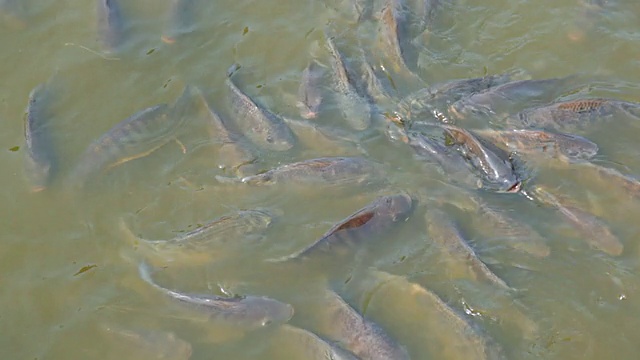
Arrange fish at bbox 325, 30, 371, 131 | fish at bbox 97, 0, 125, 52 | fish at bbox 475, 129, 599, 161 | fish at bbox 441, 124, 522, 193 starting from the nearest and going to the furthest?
fish at bbox 441, 124, 522, 193 < fish at bbox 475, 129, 599, 161 < fish at bbox 325, 30, 371, 131 < fish at bbox 97, 0, 125, 52

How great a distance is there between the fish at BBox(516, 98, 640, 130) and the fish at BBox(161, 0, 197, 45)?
142 inches

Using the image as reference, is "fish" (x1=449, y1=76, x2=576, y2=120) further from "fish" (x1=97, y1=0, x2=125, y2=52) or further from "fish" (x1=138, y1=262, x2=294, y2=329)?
"fish" (x1=97, y1=0, x2=125, y2=52)

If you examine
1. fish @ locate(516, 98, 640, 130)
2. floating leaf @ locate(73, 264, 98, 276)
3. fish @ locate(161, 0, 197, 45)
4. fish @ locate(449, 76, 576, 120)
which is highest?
fish @ locate(161, 0, 197, 45)

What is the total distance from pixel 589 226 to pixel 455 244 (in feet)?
3.50

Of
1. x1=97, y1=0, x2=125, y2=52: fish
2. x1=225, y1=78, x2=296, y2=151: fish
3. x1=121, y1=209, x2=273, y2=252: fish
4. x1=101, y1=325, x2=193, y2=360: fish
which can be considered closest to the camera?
x1=101, y1=325, x2=193, y2=360: fish

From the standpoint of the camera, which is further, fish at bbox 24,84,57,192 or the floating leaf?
fish at bbox 24,84,57,192

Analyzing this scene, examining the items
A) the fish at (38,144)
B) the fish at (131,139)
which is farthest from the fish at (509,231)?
the fish at (38,144)

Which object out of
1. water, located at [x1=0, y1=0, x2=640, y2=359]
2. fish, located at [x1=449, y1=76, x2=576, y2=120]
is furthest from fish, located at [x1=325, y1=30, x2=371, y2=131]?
fish, located at [x1=449, y1=76, x2=576, y2=120]

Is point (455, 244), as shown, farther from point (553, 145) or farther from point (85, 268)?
point (85, 268)

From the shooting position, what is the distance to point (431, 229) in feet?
16.6

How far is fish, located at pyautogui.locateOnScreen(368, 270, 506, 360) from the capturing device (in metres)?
4.42

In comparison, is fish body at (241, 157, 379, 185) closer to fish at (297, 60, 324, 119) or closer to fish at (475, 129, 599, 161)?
fish at (297, 60, 324, 119)

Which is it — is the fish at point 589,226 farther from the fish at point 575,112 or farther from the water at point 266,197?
the fish at point 575,112

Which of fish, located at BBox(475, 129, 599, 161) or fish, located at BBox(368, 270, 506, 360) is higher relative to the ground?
fish, located at BBox(475, 129, 599, 161)
